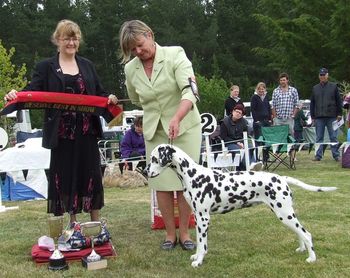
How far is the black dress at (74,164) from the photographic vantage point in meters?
4.11

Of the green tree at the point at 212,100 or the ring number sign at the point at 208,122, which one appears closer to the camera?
the ring number sign at the point at 208,122

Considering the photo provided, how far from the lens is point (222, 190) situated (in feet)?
12.1

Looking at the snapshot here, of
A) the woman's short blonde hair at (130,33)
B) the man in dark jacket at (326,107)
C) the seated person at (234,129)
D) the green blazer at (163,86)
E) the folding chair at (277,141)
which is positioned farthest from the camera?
the man in dark jacket at (326,107)

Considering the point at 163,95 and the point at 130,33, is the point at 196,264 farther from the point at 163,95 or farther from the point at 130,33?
the point at 130,33

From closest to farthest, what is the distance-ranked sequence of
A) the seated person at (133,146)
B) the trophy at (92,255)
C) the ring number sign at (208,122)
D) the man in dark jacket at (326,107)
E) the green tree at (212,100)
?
the trophy at (92,255) → the ring number sign at (208,122) → the seated person at (133,146) → the man in dark jacket at (326,107) → the green tree at (212,100)

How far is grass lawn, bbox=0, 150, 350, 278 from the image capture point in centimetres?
358

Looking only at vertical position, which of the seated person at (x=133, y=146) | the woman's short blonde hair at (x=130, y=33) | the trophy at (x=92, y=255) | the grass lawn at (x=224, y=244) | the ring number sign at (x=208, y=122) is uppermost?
the woman's short blonde hair at (x=130, y=33)

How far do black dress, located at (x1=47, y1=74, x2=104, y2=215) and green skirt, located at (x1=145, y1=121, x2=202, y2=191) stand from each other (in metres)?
0.51

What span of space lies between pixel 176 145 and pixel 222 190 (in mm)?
633

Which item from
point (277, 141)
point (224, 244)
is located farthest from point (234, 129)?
point (224, 244)

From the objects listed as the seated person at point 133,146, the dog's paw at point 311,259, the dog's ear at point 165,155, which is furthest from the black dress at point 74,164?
the seated person at point 133,146

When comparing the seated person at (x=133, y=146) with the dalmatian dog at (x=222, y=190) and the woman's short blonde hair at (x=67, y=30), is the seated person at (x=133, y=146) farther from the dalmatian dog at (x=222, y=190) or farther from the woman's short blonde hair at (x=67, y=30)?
the dalmatian dog at (x=222, y=190)

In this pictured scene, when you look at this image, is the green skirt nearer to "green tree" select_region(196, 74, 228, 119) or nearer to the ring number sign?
the ring number sign

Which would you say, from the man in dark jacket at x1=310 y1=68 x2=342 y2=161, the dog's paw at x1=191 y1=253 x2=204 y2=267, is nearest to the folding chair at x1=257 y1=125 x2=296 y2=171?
the man in dark jacket at x1=310 y1=68 x2=342 y2=161
